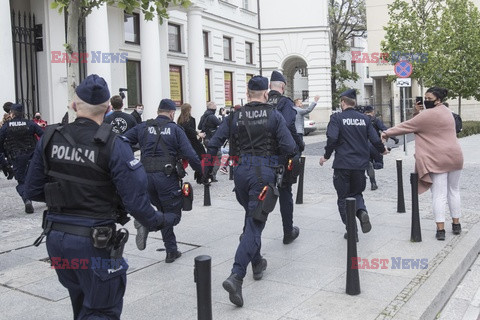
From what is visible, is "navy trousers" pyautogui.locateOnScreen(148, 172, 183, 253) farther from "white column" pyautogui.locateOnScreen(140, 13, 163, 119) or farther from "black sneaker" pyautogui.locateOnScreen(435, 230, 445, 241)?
"white column" pyautogui.locateOnScreen(140, 13, 163, 119)

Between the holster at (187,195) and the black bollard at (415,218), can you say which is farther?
the black bollard at (415,218)

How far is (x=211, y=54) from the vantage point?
2808cm

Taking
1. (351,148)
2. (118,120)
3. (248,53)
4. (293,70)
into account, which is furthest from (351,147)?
(293,70)

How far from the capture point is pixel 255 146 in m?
5.22

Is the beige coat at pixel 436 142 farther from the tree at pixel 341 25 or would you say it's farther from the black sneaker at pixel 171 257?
the tree at pixel 341 25

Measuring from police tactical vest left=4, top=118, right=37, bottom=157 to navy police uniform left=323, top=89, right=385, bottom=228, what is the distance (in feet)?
17.4

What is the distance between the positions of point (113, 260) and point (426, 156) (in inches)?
187

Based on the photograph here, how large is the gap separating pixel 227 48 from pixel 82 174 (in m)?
27.8

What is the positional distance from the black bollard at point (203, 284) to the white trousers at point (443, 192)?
14.5ft

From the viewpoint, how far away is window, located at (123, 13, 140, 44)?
74.9 ft

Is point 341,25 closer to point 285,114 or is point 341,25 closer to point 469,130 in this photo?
point 469,130

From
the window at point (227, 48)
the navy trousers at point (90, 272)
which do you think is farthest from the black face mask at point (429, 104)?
the window at point (227, 48)

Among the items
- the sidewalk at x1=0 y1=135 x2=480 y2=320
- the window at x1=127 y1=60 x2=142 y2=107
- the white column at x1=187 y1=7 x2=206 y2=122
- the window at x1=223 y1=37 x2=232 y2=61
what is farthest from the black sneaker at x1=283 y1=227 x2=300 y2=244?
the window at x1=223 y1=37 x2=232 y2=61

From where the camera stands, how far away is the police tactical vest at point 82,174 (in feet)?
10.3
